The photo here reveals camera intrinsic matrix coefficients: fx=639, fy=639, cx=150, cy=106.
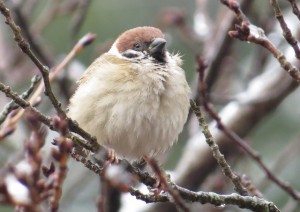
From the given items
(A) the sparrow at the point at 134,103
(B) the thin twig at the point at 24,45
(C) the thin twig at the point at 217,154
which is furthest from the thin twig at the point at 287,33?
(A) the sparrow at the point at 134,103

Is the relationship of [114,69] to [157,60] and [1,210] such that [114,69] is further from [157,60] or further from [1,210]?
[1,210]

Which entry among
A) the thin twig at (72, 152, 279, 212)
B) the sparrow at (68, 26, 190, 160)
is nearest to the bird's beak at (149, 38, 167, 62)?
the sparrow at (68, 26, 190, 160)

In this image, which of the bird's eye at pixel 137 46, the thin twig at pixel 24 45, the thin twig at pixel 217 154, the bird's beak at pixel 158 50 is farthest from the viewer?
the bird's eye at pixel 137 46

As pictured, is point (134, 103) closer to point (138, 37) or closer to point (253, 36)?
point (138, 37)

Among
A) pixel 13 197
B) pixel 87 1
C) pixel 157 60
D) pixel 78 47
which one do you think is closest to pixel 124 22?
pixel 87 1

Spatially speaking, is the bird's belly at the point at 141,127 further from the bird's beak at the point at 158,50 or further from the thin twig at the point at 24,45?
the thin twig at the point at 24,45

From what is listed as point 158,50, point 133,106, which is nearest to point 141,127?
point 133,106

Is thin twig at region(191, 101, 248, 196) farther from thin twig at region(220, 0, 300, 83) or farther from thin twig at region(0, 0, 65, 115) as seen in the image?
thin twig at region(0, 0, 65, 115)
